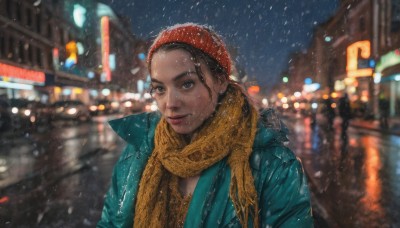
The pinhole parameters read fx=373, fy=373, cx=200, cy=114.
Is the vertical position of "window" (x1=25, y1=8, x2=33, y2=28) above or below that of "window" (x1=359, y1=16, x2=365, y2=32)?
above

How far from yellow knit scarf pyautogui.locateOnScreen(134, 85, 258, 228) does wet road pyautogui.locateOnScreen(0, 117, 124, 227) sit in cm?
390

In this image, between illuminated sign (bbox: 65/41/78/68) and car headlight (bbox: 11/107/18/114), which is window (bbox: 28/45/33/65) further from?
car headlight (bbox: 11/107/18/114)

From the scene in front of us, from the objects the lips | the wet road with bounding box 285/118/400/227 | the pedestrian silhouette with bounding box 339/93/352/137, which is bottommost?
the wet road with bounding box 285/118/400/227

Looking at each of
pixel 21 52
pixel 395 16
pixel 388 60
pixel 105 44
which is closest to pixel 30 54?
pixel 21 52

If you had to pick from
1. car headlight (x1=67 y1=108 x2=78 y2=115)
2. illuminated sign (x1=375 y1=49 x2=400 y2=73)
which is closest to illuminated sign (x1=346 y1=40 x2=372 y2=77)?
illuminated sign (x1=375 y1=49 x2=400 y2=73)

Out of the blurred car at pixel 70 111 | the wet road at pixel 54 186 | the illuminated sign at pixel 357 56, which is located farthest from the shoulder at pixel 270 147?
the illuminated sign at pixel 357 56

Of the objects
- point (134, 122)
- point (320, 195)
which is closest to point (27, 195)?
point (320, 195)

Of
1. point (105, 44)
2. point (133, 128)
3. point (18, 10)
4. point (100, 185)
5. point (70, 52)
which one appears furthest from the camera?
point (105, 44)

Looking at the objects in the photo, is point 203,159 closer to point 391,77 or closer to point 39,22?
point 391,77

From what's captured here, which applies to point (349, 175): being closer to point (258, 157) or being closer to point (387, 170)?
point (387, 170)

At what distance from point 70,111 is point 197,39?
30897 millimetres

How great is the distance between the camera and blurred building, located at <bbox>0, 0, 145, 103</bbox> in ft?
107

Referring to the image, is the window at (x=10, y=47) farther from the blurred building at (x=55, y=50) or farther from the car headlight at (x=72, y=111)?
the car headlight at (x=72, y=111)

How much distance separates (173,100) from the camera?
174cm
